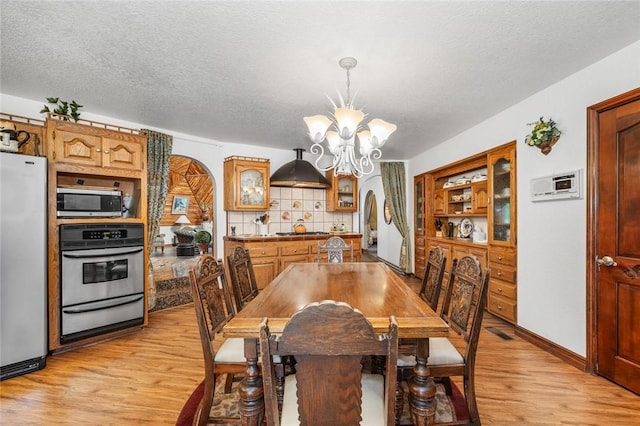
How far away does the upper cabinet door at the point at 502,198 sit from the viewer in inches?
126

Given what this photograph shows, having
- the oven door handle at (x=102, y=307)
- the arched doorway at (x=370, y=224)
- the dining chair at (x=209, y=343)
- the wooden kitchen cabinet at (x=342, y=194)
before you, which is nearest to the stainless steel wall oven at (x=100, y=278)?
the oven door handle at (x=102, y=307)

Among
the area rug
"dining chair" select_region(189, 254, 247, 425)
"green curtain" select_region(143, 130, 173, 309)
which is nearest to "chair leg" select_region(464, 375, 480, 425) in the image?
the area rug

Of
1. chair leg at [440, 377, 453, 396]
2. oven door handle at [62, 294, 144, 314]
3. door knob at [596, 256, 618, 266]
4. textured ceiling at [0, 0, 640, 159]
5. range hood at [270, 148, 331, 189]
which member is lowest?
chair leg at [440, 377, 453, 396]

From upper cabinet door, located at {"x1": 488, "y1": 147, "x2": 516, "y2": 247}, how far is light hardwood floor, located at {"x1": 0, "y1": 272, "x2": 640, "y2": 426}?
3.96 feet

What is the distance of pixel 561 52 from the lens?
2115 millimetres

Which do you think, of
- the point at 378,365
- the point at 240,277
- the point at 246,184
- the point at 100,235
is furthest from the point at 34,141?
the point at 378,365

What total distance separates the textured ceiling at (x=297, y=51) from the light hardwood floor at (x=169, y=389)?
96.9 inches

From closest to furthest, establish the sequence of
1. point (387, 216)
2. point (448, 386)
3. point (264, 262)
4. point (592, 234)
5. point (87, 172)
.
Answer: point (448, 386) < point (592, 234) < point (87, 172) < point (264, 262) < point (387, 216)

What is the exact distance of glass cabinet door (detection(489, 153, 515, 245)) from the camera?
3279mm

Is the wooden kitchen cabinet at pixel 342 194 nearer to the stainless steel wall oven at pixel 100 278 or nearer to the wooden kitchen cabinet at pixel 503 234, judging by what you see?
the wooden kitchen cabinet at pixel 503 234

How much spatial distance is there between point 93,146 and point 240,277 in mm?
2092

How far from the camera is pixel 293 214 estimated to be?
216 inches

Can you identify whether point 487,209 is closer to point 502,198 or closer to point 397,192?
point 502,198

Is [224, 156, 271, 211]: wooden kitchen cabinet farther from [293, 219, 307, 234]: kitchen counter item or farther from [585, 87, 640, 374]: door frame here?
[585, 87, 640, 374]: door frame
